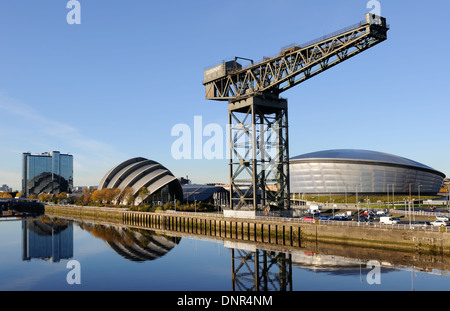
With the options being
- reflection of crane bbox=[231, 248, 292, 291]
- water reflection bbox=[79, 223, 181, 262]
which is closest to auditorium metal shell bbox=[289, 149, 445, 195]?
water reflection bbox=[79, 223, 181, 262]

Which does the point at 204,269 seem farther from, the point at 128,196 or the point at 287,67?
the point at 128,196

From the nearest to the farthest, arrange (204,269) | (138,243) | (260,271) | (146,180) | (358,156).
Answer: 1. (260,271)
2. (204,269)
3. (138,243)
4. (146,180)
5. (358,156)

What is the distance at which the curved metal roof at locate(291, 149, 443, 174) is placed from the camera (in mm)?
154875

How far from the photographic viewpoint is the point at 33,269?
51375 millimetres

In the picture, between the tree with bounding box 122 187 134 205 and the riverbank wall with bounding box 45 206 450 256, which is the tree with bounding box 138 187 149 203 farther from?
the riverbank wall with bounding box 45 206 450 256

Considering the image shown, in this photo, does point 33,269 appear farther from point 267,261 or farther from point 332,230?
point 332,230

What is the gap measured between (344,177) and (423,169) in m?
34.2

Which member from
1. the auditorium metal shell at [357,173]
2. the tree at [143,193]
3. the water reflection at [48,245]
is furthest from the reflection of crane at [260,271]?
the auditorium metal shell at [357,173]

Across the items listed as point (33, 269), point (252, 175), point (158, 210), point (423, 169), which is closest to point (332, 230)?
point (252, 175)

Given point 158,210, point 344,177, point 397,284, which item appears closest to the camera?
point 397,284

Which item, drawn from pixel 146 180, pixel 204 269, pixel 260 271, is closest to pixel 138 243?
pixel 204 269

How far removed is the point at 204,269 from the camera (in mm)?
49531

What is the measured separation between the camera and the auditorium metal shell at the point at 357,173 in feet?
501

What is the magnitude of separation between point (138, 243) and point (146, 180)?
74296 millimetres
